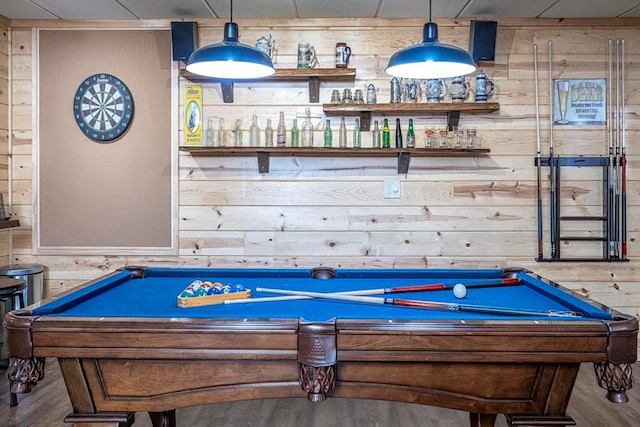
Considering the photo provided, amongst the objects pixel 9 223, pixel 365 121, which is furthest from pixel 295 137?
pixel 9 223

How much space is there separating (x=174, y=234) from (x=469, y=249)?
2062mm

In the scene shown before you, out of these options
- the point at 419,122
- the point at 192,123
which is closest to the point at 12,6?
the point at 192,123

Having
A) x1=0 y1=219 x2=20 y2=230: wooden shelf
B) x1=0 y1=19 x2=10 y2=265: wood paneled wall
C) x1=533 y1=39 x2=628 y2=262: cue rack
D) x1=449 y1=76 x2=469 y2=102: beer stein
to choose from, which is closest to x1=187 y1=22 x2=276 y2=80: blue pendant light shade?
x1=449 y1=76 x2=469 y2=102: beer stein

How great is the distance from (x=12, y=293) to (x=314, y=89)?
7.41 ft

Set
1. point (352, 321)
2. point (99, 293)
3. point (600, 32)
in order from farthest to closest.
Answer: point (600, 32) < point (99, 293) < point (352, 321)

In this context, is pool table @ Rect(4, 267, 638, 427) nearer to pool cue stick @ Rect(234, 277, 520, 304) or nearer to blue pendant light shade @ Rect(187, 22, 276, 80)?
pool cue stick @ Rect(234, 277, 520, 304)

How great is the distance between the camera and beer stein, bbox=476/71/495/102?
3693 mm

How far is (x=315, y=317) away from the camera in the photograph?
189 cm

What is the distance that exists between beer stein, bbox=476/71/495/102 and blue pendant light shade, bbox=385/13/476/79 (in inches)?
51.7

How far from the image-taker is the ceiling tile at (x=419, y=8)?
3.41 m

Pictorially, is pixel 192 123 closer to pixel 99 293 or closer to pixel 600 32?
pixel 99 293

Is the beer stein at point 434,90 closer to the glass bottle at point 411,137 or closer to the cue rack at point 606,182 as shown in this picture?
the glass bottle at point 411,137

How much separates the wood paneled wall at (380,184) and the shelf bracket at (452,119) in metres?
0.07

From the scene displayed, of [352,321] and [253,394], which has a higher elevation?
[352,321]
